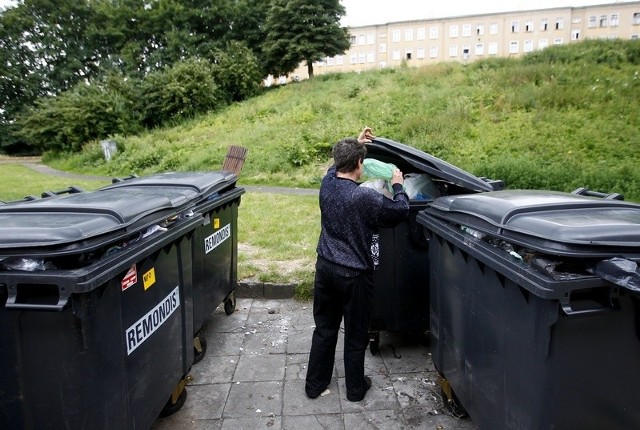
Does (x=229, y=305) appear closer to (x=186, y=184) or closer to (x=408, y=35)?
(x=186, y=184)

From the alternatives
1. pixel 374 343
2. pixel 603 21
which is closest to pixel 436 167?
pixel 374 343

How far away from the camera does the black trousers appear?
2926 millimetres

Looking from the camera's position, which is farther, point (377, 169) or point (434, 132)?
point (434, 132)

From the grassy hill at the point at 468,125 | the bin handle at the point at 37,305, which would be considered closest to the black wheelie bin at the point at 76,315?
the bin handle at the point at 37,305

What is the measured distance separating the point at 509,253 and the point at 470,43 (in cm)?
5947

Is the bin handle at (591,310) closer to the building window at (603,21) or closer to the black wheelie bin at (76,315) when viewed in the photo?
the black wheelie bin at (76,315)

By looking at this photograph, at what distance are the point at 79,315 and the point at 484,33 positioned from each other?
197 feet

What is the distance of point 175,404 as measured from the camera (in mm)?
3010

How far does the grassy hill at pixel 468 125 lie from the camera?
12.1m

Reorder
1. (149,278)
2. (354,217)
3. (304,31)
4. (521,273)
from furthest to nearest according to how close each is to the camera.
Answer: (304,31) → (354,217) → (149,278) → (521,273)

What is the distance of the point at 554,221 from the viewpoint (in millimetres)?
1941

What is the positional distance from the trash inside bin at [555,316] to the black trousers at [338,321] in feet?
2.63

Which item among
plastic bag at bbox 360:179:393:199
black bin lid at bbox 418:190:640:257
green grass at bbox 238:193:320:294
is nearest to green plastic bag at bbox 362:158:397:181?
plastic bag at bbox 360:179:393:199

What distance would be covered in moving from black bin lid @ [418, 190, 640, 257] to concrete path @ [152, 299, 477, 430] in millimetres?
1323
